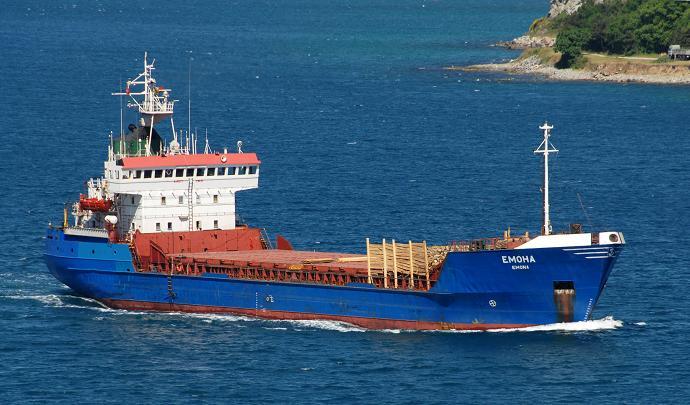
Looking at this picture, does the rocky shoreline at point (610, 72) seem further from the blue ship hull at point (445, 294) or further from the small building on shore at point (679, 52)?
the blue ship hull at point (445, 294)

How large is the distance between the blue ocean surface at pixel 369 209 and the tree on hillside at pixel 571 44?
7.84 m

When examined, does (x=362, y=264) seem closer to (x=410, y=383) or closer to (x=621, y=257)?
(x=410, y=383)

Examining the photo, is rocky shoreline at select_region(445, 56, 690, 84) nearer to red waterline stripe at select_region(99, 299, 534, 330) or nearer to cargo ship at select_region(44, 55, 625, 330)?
cargo ship at select_region(44, 55, 625, 330)

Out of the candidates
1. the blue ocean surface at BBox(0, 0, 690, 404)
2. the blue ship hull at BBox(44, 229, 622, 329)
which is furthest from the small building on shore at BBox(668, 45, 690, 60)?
the blue ship hull at BBox(44, 229, 622, 329)

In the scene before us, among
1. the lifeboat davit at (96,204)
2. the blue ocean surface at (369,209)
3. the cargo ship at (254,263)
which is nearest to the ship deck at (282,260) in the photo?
the cargo ship at (254,263)

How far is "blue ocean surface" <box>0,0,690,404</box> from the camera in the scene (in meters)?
57.1

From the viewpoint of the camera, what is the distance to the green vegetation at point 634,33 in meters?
181

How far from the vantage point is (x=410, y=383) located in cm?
5619

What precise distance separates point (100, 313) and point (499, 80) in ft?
365

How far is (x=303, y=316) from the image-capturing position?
65.4 meters

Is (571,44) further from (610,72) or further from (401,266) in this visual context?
(401,266)

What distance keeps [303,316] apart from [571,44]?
396 feet

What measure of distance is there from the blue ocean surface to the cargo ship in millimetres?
920

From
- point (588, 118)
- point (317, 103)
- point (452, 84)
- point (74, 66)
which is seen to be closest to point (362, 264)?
point (588, 118)
